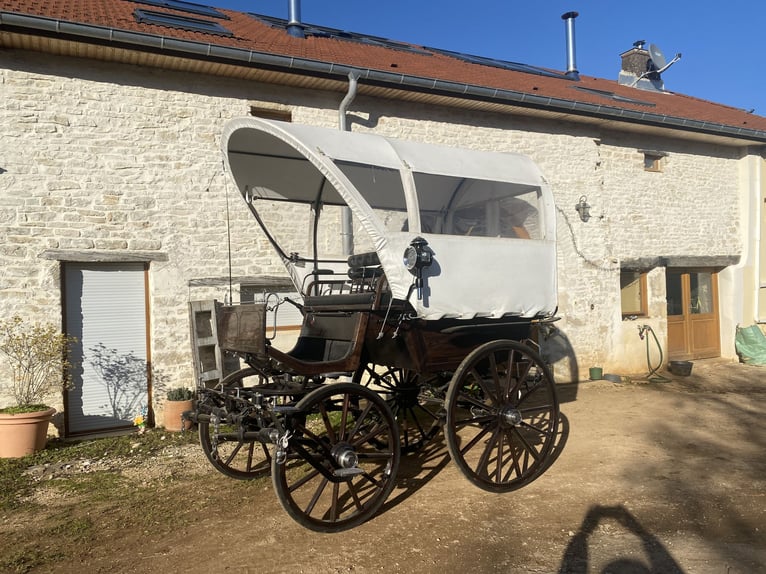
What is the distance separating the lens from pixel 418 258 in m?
3.88

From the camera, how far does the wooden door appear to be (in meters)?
10.9

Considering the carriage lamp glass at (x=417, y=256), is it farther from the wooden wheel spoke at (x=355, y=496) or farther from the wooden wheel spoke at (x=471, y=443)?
the wooden wheel spoke at (x=355, y=496)

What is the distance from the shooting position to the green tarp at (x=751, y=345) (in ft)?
35.5

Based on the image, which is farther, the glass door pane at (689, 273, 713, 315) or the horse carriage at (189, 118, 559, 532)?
the glass door pane at (689, 273, 713, 315)

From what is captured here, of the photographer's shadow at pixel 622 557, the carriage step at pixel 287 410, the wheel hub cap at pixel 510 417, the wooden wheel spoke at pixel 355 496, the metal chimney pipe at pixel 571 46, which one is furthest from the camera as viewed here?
the metal chimney pipe at pixel 571 46

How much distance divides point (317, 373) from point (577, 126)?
7513mm

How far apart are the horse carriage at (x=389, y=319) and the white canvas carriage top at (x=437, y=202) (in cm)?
1

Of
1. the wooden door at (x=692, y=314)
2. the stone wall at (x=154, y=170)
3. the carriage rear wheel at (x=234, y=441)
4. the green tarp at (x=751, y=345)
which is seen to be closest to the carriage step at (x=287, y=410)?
the carriage rear wheel at (x=234, y=441)

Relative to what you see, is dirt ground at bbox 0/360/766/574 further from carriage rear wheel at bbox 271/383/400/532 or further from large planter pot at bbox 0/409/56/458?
large planter pot at bbox 0/409/56/458

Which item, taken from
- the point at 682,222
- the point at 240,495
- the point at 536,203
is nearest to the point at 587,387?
the point at 682,222

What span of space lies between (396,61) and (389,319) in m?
Result: 6.41

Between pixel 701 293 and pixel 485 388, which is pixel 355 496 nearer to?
pixel 485 388

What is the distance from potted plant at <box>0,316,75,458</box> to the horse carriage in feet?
7.40

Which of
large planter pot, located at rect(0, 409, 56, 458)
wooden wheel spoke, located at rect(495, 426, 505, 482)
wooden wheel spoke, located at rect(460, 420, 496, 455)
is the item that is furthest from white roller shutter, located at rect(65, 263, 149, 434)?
wooden wheel spoke, located at rect(495, 426, 505, 482)
